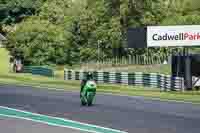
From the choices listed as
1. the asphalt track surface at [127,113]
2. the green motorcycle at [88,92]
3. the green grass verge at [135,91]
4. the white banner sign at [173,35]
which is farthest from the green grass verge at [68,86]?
the green motorcycle at [88,92]

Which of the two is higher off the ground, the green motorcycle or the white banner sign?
the white banner sign

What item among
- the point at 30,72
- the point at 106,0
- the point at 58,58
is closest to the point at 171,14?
the point at 106,0

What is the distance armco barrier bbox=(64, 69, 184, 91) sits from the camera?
3931 centimetres

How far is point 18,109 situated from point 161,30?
19.6 metres

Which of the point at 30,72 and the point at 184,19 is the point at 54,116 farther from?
the point at 184,19

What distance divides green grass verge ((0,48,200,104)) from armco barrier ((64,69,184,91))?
0.86m

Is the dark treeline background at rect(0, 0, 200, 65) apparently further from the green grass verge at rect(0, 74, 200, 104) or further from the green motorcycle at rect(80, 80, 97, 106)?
the green motorcycle at rect(80, 80, 97, 106)

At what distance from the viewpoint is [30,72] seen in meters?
65.8

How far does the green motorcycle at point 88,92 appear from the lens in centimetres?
2442

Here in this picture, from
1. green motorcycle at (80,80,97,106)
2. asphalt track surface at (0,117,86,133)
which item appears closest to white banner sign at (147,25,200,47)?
green motorcycle at (80,80,97,106)

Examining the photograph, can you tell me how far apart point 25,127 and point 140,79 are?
28.4 metres

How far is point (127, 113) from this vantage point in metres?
22.3

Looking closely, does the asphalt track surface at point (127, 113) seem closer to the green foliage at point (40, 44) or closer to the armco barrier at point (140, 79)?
the armco barrier at point (140, 79)

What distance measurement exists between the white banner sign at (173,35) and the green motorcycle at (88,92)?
1745 cm
